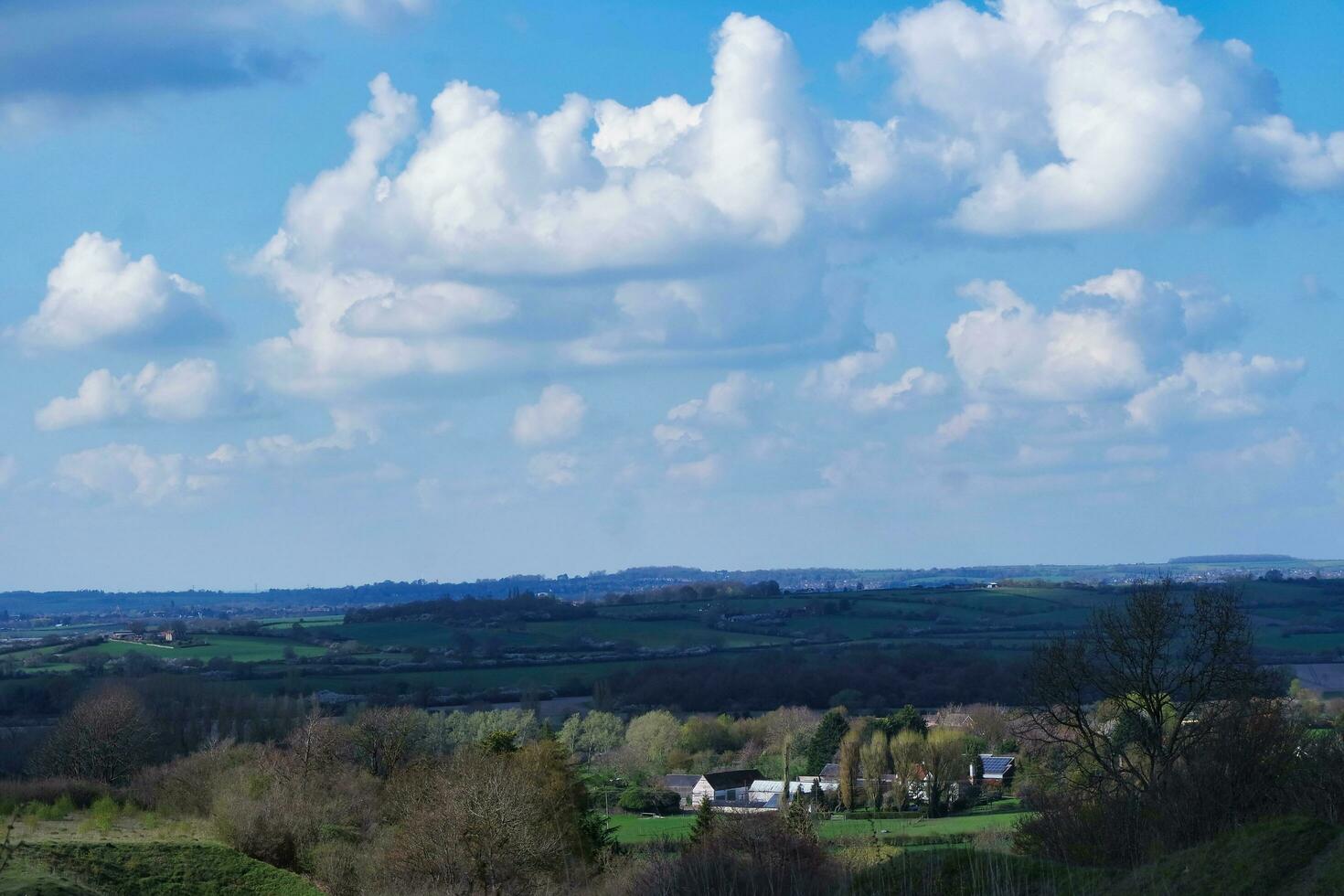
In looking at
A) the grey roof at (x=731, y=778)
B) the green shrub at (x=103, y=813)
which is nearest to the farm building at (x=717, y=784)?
the grey roof at (x=731, y=778)

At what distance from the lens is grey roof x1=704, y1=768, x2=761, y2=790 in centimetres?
8731

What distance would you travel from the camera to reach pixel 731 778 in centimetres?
8900

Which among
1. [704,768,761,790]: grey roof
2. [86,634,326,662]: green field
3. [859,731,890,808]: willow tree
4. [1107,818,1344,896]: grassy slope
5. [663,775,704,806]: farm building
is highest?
[1107,818,1344,896]: grassy slope

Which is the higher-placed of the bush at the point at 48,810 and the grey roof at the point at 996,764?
the bush at the point at 48,810

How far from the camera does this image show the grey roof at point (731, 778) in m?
87.3

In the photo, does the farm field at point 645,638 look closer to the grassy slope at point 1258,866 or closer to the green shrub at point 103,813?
the green shrub at point 103,813

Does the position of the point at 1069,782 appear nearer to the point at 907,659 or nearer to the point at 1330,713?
the point at 1330,713

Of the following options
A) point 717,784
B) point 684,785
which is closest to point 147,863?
point 717,784

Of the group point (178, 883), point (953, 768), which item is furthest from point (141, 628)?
point (178, 883)

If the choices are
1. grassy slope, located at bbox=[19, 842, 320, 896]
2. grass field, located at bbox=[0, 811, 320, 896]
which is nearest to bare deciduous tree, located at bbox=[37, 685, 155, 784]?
grass field, located at bbox=[0, 811, 320, 896]

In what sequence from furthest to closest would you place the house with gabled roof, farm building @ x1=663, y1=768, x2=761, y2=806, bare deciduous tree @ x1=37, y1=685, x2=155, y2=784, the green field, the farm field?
the green field
the farm field
the house with gabled roof
farm building @ x1=663, y1=768, x2=761, y2=806
bare deciduous tree @ x1=37, y1=685, x2=155, y2=784

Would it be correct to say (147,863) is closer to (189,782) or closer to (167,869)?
(167,869)

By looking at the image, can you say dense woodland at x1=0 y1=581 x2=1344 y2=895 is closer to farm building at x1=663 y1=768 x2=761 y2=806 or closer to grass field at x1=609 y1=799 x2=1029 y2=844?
grass field at x1=609 y1=799 x2=1029 y2=844

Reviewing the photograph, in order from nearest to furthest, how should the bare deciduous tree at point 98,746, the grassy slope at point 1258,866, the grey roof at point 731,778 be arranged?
the grassy slope at point 1258,866 → the bare deciduous tree at point 98,746 → the grey roof at point 731,778
